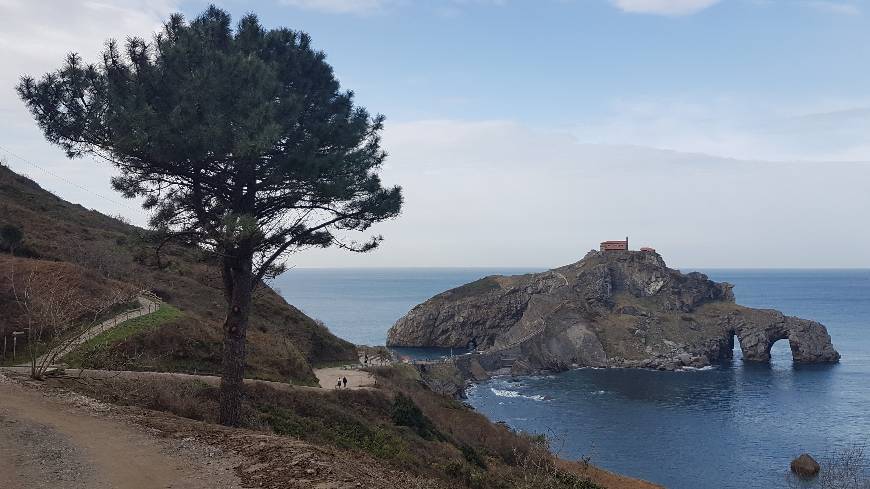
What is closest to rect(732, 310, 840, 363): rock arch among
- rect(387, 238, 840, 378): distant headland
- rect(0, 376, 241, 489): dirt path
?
rect(387, 238, 840, 378): distant headland

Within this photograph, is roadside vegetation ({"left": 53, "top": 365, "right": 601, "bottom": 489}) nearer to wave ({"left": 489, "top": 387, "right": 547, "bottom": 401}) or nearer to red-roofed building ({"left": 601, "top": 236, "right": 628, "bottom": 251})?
wave ({"left": 489, "top": 387, "right": 547, "bottom": 401})

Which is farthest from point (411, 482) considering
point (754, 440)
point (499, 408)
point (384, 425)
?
point (499, 408)

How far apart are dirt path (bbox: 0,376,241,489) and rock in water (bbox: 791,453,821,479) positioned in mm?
49407

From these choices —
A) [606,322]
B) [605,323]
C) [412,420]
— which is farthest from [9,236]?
[606,322]

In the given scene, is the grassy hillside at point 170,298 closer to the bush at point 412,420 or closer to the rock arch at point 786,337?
the bush at point 412,420

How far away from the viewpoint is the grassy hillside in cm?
2817

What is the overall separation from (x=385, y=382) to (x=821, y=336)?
97744 mm

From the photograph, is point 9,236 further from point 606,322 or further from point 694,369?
point 606,322

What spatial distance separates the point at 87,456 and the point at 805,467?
5207cm

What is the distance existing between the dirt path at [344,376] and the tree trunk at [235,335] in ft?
60.4

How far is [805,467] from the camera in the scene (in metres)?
45.5

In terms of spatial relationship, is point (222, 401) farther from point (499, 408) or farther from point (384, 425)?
point (499, 408)

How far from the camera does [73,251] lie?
46250 mm

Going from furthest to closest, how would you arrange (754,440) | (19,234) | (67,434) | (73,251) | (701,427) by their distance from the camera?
(701,427) < (754,440) < (73,251) < (19,234) < (67,434)
